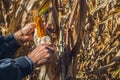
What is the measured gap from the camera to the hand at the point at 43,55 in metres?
1.21

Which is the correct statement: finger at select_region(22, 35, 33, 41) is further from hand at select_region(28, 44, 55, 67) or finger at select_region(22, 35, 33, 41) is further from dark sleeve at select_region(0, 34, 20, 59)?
hand at select_region(28, 44, 55, 67)

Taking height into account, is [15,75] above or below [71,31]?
below

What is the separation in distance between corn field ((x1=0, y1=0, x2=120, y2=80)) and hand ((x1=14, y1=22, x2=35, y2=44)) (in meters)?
0.04

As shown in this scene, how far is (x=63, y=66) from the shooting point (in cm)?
125

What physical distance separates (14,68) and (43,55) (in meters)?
0.10

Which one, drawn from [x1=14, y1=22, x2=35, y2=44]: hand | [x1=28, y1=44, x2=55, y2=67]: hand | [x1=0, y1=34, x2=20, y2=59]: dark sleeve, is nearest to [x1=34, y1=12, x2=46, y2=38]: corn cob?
[x1=28, y1=44, x2=55, y2=67]: hand

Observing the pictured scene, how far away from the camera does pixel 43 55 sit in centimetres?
121

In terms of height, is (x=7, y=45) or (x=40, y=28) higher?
(x=40, y=28)

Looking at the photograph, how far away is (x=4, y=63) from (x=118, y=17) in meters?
0.80

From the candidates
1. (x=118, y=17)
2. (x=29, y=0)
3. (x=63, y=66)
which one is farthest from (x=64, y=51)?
(x=118, y=17)

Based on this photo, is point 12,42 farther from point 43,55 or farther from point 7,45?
point 43,55

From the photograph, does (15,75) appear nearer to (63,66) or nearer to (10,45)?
(63,66)

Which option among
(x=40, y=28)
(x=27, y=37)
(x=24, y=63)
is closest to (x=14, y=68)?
(x=24, y=63)

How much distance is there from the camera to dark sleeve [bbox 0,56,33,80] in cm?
118
